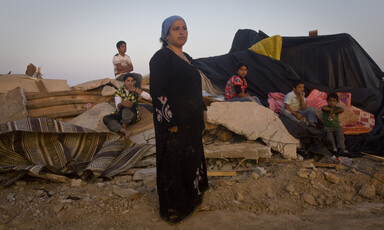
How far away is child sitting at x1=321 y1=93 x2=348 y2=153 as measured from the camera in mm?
4242

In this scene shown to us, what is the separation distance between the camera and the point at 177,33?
2035 millimetres

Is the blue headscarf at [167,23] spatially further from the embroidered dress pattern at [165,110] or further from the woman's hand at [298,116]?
the woman's hand at [298,116]

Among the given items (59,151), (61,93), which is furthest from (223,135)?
(61,93)

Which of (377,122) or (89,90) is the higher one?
(89,90)

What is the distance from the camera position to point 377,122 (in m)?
5.09

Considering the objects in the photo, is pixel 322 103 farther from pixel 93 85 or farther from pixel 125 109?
pixel 93 85

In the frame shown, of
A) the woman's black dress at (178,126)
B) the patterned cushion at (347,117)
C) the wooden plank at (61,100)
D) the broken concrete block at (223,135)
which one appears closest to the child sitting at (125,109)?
the broken concrete block at (223,135)

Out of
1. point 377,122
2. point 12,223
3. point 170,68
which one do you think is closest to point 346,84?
point 377,122

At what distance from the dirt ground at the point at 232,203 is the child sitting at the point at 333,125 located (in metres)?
1.22

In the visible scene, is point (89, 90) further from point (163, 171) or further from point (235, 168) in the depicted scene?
point (163, 171)

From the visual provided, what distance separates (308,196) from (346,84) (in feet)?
15.7

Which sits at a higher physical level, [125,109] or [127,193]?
[125,109]

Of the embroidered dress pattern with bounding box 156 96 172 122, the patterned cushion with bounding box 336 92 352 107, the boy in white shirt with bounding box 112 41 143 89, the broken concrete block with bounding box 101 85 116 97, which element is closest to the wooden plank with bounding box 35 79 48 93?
the broken concrete block with bounding box 101 85 116 97

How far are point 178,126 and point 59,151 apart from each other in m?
2.13
